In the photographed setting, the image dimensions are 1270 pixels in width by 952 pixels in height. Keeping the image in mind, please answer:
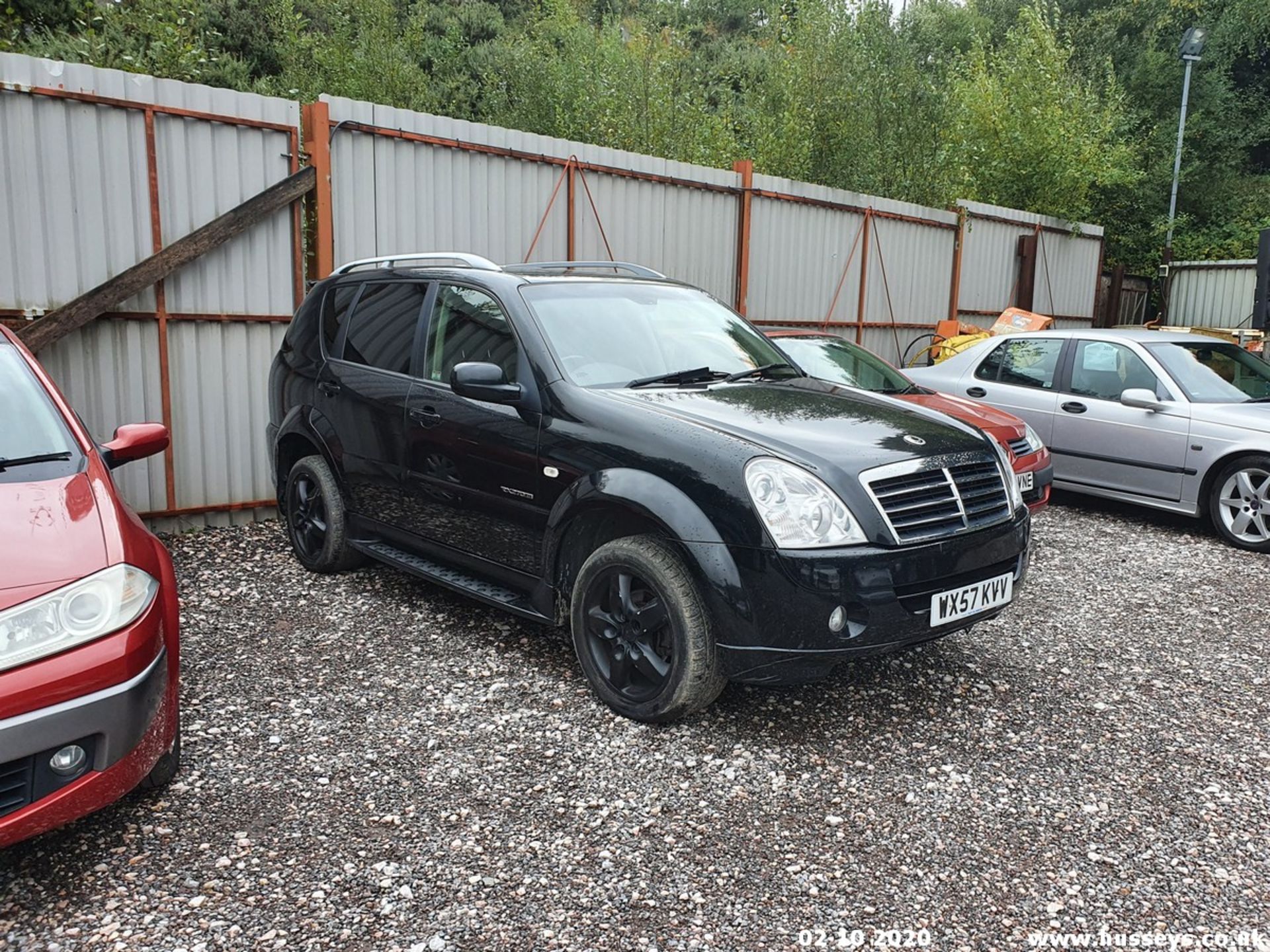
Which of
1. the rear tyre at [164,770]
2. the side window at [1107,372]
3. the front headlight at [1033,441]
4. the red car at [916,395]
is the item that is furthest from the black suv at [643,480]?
the side window at [1107,372]

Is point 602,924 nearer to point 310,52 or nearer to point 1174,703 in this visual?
point 1174,703

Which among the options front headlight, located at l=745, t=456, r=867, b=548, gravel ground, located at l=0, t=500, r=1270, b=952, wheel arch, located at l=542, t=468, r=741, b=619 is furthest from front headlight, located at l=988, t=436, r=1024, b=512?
wheel arch, located at l=542, t=468, r=741, b=619

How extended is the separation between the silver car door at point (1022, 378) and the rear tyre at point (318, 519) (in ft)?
17.6

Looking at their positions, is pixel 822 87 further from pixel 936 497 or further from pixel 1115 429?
pixel 936 497

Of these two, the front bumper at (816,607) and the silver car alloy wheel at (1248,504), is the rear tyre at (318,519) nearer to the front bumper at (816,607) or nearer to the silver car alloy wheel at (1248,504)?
the front bumper at (816,607)

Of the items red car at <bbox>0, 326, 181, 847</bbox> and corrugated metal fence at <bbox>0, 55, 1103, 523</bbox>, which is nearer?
red car at <bbox>0, 326, 181, 847</bbox>

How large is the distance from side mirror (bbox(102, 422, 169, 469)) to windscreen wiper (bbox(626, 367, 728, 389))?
1.80 m

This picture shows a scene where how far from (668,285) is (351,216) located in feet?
10.1

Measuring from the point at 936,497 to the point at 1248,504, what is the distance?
434cm

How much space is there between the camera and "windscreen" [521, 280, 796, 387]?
4004 millimetres

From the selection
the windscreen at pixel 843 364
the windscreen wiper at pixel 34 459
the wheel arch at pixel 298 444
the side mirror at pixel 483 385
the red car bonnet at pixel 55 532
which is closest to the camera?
the red car bonnet at pixel 55 532

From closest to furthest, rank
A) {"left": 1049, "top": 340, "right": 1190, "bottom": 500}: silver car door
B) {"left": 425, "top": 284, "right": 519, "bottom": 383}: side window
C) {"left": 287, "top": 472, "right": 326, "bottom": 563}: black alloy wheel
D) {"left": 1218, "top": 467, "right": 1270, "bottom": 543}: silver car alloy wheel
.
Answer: {"left": 425, "top": 284, "right": 519, "bottom": 383}: side window < {"left": 287, "top": 472, "right": 326, "bottom": 563}: black alloy wheel < {"left": 1218, "top": 467, "right": 1270, "bottom": 543}: silver car alloy wheel < {"left": 1049, "top": 340, "right": 1190, "bottom": 500}: silver car door

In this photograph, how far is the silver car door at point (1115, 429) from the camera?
6.82 m

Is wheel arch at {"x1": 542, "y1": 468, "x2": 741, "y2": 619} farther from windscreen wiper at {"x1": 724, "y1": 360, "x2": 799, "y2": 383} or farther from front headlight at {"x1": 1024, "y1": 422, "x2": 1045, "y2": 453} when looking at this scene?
front headlight at {"x1": 1024, "y1": 422, "x2": 1045, "y2": 453}
